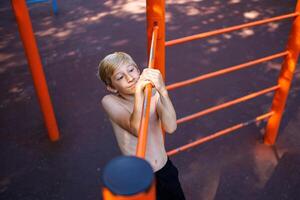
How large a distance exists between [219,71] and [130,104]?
88 cm

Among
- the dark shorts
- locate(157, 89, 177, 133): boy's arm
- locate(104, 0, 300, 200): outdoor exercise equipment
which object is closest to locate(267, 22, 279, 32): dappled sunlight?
locate(104, 0, 300, 200): outdoor exercise equipment

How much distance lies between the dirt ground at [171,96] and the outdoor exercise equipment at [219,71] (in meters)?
0.27

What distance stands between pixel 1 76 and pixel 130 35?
5.60 ft

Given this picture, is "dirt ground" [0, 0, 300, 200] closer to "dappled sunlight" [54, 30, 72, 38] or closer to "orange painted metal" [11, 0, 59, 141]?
"dappled sunlight" [54, 30, 72, 38]

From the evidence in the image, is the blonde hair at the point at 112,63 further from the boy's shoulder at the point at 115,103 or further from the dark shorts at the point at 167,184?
the dark shorts at the point at 167,184

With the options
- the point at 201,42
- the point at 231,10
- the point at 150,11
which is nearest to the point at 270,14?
the point at 231,10

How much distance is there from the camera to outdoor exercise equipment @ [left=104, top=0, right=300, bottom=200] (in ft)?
4.50

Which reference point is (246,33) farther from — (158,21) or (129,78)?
(129,78)

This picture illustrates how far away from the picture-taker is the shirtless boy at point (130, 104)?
1.15 m

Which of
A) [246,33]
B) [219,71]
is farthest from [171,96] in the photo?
[246,33]

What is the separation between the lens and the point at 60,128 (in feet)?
9.55

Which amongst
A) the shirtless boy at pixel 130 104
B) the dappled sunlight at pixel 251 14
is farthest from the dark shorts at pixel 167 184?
the dappled sunlight at pixel 251 14

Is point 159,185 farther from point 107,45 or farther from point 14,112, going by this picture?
point 107,45

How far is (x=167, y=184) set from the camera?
149 centimetres
